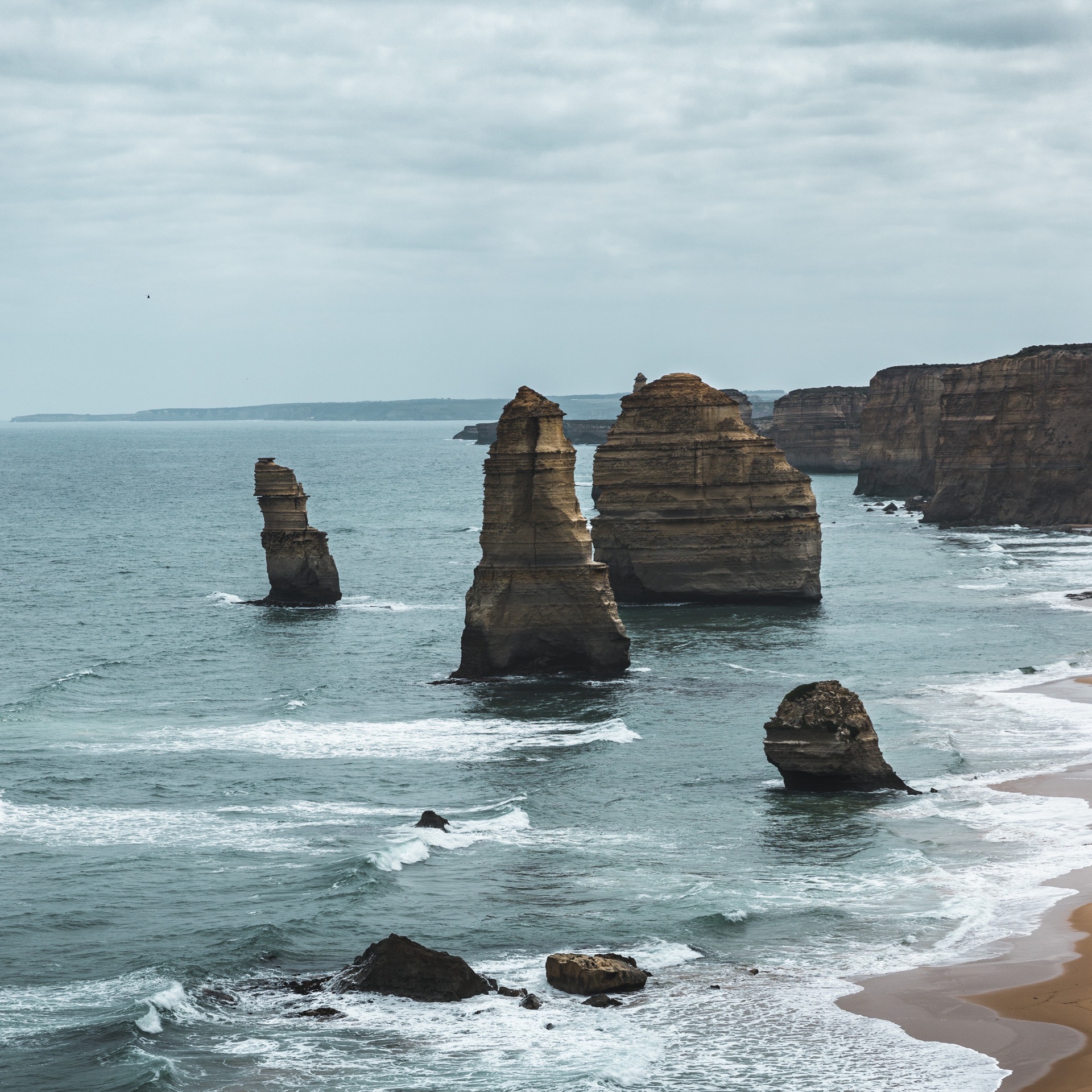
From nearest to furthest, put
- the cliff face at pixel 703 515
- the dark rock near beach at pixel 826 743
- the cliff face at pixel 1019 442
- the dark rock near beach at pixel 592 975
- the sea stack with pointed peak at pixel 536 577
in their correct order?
the dark rock near beach at pixel 592 975 → the dark rock near beach at pixel 826 743 → the sea stack with pointed peak at pixel 536 577 → the cliff face at pixel 703 515 → the cliff face at pixel 1019 442

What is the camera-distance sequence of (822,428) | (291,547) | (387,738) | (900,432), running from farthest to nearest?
(822,428) → (900,432) → (291,547) → (387,738)

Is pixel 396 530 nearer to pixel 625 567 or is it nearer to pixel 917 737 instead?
pixel 625 567

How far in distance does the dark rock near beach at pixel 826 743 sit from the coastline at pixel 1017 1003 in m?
8.15

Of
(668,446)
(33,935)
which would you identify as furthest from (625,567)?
(33,935)

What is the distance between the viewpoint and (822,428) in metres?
189

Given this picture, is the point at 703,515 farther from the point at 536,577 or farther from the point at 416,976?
the point at 416,976

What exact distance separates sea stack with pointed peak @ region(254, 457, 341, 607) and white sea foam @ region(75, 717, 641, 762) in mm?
23564

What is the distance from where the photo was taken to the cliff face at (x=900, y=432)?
146m

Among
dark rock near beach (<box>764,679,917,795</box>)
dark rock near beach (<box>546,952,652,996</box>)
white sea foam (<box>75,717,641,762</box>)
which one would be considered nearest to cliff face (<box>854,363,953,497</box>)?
white sea foam (<box>75,717,641,762</box>)

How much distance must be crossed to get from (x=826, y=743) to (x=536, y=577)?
16527 mm

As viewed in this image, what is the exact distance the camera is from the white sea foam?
40.3 metres

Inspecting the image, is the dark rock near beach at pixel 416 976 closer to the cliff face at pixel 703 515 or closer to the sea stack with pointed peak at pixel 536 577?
the sea stack with pointed peak at pixel 536 577

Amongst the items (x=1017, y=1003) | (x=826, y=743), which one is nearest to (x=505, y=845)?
(x=826, y=743)

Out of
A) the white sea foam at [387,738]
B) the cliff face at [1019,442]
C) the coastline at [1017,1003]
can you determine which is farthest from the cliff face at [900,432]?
the coastline at [1017,1003]
